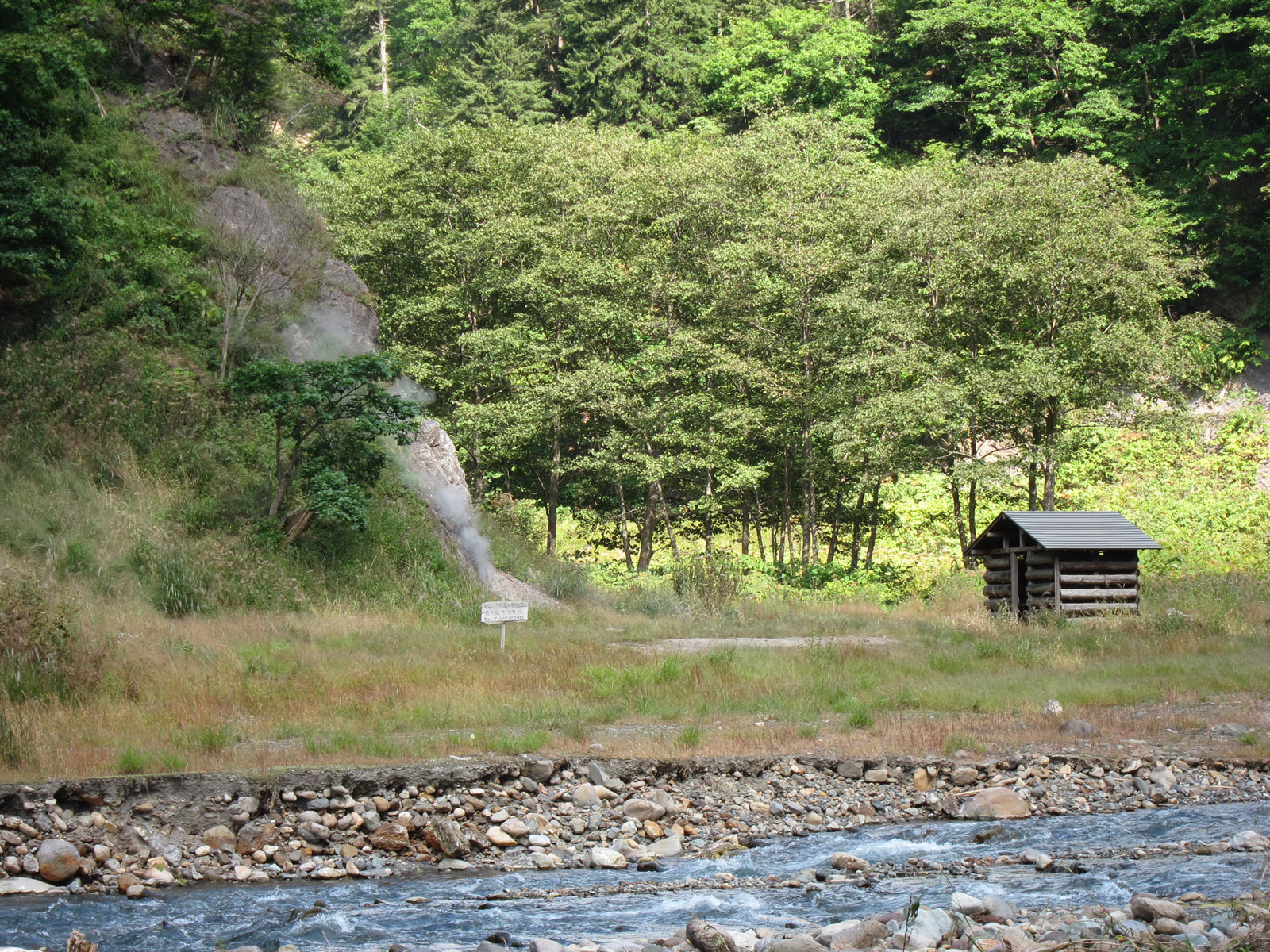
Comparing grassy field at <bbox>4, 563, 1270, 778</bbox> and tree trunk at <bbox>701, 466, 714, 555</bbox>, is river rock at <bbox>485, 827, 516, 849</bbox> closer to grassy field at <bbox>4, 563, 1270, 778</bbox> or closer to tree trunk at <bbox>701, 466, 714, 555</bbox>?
grassy field at <bbox>4, 563, 1270, 778</bbox>

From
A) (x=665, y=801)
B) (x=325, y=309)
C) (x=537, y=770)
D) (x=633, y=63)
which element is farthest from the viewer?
(x=633, y=63)

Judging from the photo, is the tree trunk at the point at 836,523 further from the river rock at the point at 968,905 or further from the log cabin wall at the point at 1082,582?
the river rock at the point at 968,905

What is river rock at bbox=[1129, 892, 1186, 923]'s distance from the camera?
5.87 meters

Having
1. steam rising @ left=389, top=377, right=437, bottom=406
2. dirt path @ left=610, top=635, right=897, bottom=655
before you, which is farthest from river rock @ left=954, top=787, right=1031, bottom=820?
steam rising @ left=389, top=377, right=437, bottom=406

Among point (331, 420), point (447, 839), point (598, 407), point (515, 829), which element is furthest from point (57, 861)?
point (598, 407)

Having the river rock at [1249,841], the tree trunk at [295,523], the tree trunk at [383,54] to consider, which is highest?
the tree trunk at [383,54]

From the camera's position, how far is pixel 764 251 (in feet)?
90.0

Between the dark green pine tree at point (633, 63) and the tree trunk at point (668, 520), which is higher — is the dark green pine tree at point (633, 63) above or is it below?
above

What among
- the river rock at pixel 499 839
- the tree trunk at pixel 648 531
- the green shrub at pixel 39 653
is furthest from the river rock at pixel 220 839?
the tree trunk at pixel 648 531

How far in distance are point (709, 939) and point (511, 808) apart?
3586mm

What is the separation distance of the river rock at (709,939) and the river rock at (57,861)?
4339 mm

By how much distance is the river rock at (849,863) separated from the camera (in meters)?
7.74

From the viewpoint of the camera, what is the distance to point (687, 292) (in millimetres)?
29000

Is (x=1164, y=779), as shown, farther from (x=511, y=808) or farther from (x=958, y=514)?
(x=958, y=514)
